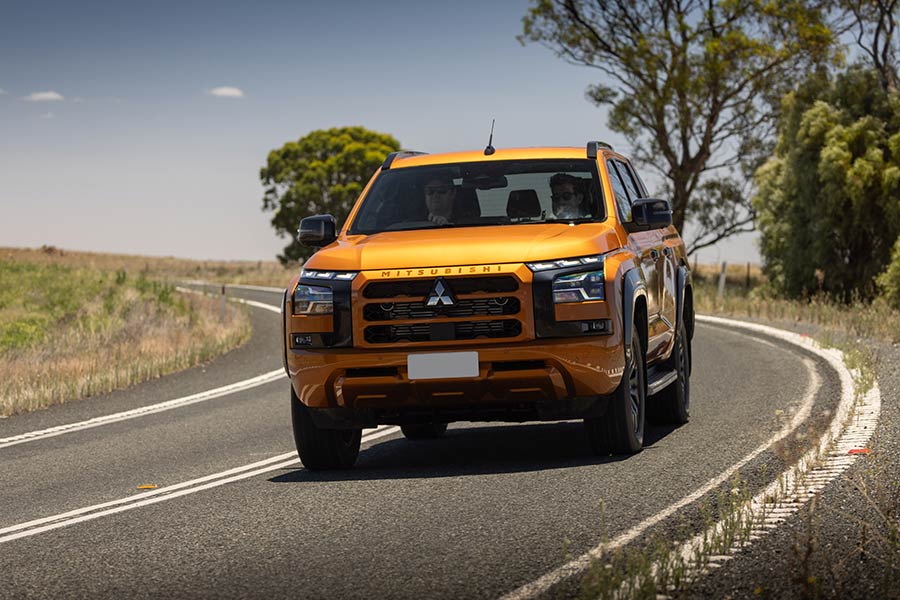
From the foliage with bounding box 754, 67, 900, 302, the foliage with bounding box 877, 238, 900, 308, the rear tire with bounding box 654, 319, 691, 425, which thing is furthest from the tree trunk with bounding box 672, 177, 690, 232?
the rear tire with bounding box 654, 319, 691, 425

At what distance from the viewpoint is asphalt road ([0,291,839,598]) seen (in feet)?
19.4

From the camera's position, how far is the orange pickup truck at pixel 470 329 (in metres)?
8.16

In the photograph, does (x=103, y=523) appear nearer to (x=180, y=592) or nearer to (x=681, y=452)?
(x=180, y=592)

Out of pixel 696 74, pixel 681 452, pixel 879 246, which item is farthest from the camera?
pixel 696 74

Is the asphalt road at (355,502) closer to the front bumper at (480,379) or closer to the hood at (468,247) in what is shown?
the front bumper at (480,379)

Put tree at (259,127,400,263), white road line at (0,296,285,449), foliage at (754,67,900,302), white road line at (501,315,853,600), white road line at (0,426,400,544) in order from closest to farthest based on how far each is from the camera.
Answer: white road line at (501,315,853,600) → white road line at (0,426,400,544) → white road line at (0,296,285,449) → foliage at (754,67,900,302) → tree at (259,127,400,263)

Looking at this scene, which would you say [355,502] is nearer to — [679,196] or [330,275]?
[330,275]

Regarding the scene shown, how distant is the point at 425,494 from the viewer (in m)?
7.86

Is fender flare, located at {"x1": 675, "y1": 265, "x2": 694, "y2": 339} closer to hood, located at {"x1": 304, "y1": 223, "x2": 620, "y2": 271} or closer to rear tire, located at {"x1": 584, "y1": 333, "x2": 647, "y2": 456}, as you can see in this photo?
rear tire, located at {"x1": 584, "y1": 333, "x2": 647, "y2": 456}

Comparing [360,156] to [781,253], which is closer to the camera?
[781,253]

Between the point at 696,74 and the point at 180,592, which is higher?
the point at 696,74

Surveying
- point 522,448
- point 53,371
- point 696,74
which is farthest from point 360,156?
point 522,448

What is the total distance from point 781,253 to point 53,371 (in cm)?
2010

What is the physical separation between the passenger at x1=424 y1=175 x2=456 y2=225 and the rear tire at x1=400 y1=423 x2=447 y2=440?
6.38 ft
